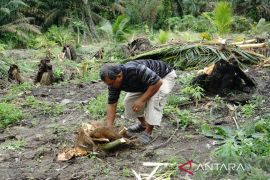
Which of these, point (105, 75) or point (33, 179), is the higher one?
point (105, 75)

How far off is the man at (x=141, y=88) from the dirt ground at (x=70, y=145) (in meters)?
0.35

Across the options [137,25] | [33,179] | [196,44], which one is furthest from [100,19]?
[33,179]

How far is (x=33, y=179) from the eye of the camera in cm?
432

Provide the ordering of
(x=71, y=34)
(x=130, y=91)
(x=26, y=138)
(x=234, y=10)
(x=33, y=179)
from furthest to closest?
(x=234, y=10)
(x=71, y=34)
(x=26, y=138)
(x=130, y=91)
(x=33, y=179)

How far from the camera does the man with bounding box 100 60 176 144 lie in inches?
185

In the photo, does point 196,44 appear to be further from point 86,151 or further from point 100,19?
point 100,19

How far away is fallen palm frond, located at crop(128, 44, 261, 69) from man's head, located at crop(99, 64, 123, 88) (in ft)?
15.9

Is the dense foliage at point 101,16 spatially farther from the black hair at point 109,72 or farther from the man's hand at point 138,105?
the black hair at point 109,72

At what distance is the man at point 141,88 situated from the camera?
4707 millimetres

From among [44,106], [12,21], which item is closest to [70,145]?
[44,106]

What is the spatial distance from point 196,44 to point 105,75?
218 inches

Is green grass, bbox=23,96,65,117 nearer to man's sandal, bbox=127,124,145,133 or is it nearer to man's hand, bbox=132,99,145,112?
man's sandal, bbox=127,124,145,133

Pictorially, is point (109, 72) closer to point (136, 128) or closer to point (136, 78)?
point (136, 78)

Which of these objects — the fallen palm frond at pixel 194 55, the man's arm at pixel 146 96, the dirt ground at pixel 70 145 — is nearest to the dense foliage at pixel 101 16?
the fallen palm frond at pixel 194 55
